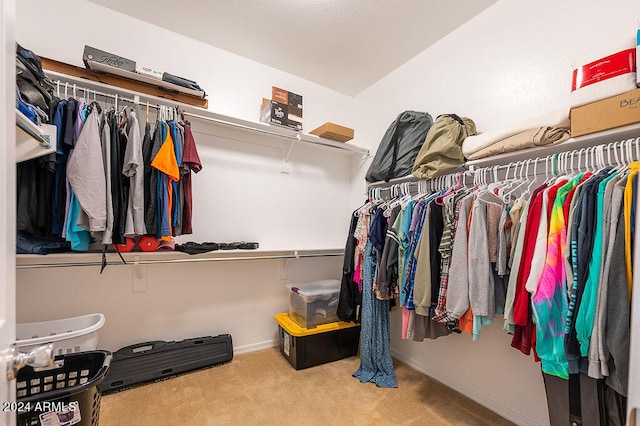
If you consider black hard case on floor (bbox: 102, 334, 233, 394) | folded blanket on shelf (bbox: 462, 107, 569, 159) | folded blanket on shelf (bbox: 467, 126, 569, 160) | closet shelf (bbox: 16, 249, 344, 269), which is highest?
folded blanket on shelf (bbox: 462, 107, 569, 159)

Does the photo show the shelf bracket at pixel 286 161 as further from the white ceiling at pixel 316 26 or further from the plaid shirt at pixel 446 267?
the plaid shirt at pixel 446 267

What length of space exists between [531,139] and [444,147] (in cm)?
45

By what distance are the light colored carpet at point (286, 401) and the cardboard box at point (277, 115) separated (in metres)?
1.97

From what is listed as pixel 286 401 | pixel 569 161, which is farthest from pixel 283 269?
pixel 569 161

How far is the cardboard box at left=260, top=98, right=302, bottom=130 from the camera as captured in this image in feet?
7.52

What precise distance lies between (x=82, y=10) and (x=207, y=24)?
0.81 meters

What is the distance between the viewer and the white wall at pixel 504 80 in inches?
58.8

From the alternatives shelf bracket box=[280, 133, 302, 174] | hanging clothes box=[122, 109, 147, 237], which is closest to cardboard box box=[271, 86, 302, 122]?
shelf bracket box=[280, 133, 302, 174]

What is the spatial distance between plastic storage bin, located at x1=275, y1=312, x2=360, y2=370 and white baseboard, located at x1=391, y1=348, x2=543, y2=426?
1.59 ft

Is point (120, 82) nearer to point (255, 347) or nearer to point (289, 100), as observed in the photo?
point (289, 100)

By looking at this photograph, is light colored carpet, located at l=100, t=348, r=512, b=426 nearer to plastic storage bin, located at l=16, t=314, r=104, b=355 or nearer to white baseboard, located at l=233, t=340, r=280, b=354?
white baseboard, located at l=233, t=340, r=280, b=354

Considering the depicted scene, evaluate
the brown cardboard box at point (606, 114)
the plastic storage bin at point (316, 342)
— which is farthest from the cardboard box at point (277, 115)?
the brown cardboard box at point (606, 114)

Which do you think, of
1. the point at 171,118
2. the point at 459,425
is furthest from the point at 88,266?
the point at 459,425

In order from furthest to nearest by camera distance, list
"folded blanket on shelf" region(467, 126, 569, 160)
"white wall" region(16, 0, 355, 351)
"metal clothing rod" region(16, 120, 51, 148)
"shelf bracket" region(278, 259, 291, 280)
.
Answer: "shelf bracket" region(278, 259, 291, 280)
"white wall" region(16, 0, 355, 351)
"folded blanket on shelf" region(467, 126, 569, 160)
"metal clothing rod" region(16, 120, 51, 148)
